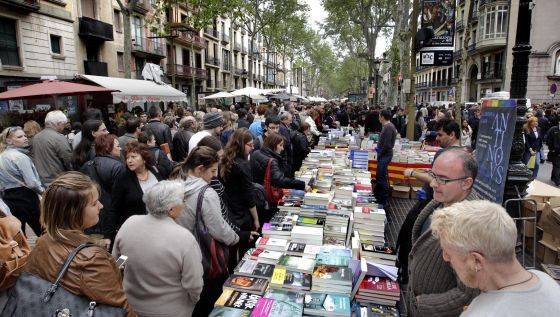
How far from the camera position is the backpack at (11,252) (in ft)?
4.83

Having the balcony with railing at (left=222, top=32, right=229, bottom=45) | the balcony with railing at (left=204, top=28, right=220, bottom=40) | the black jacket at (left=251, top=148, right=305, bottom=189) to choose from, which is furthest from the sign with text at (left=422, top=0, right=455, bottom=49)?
the balcony with railing at (left=222, top=32, right=229, bottom=45)

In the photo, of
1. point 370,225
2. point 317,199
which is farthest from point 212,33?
point 370,225

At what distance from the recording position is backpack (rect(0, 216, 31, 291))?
1.47 metres

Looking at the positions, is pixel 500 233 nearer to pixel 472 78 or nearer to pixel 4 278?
pixel 4 278

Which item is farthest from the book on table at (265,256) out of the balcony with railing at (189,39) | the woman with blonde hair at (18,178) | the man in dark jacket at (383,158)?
the balcony with railing at (189,39)

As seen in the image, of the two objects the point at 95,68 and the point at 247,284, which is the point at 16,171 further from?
the point at 95,68

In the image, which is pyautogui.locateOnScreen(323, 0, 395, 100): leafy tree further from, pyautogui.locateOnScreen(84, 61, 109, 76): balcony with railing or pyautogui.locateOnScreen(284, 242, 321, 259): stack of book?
pyautogui.locateOnScreen(284, 242, 321, 259): stack of book

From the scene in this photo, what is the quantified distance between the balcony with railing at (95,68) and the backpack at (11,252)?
20.3m

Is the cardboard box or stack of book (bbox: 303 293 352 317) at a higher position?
stack of book (bbox: 303 293 352 317)

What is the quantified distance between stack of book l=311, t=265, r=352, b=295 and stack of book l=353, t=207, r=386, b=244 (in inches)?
43.2

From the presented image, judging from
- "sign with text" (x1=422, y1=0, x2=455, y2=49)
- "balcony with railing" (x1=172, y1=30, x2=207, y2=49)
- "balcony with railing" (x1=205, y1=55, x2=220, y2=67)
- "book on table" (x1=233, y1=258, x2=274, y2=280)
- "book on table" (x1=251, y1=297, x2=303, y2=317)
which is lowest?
"book on table" (x1=251, y1=297, x2=303, y2=317)

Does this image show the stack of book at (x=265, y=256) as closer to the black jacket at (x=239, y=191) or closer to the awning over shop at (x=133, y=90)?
the black jacket at (x=239, y=191)

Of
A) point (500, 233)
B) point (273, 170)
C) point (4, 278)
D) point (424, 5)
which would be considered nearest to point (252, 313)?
point (4, 278)

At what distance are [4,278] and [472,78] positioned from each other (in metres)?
45.6
